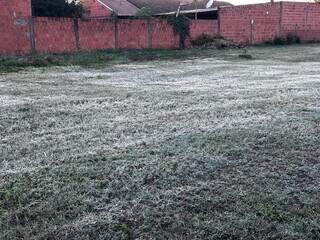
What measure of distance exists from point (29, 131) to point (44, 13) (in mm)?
15617

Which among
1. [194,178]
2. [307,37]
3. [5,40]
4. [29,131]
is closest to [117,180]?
A: [194,178]

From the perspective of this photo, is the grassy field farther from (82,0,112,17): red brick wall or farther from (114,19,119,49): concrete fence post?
(82,0,112,17): red brick wall

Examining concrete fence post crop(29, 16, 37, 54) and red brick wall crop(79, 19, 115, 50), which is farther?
red brick wall crop(79, 19, 115, 50)

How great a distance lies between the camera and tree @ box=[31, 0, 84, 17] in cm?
1850

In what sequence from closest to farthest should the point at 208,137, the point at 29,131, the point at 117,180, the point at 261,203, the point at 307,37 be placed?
the point at 261,203
the point at 117,180
the point at 208,137
the point at 29,131
the point at 307,37

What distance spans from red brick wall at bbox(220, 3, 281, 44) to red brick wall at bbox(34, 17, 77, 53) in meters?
8.38

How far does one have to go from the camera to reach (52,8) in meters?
18.8

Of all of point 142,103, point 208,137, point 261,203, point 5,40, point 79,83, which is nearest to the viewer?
point 261,203

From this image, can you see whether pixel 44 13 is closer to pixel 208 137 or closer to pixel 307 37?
pixel 307 37

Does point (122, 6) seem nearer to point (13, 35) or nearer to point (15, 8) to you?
point (15, 8)

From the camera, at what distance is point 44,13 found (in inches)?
738

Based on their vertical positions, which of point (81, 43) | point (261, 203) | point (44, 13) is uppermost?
point (44, 13)

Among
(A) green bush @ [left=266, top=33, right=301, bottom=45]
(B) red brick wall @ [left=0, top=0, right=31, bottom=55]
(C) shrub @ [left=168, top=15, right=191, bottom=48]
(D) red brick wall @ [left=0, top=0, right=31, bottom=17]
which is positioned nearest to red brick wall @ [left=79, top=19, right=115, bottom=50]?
(D) red brick wall @ [left=0, top=0, right=31, bottom=17]

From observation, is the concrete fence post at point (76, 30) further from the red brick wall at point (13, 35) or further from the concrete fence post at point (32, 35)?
the red brick wall at point (13, 35)
